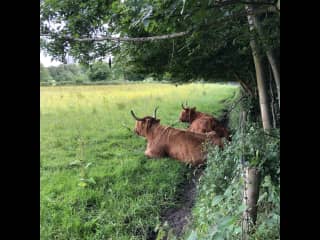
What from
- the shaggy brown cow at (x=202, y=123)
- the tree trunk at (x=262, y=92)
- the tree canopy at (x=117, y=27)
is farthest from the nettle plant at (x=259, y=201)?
the shaggy brown cow at (x=202, y=123)

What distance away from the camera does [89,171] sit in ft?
15.9

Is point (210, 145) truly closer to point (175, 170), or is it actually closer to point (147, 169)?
point (175, 170)

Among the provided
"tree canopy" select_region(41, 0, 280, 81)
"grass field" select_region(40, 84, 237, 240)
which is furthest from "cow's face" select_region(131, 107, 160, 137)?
"tree canopy" select_region(41, 0, 280, 81)

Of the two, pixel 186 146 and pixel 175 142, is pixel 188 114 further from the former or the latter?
pixel 186 146

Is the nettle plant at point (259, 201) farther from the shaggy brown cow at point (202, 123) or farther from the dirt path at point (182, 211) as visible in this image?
the shaggy brown cow at point (202, 123)

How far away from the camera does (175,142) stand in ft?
17.8

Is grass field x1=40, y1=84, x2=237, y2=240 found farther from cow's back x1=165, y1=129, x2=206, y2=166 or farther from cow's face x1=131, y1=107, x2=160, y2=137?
cow's face x1=131, y1=107, x2=160, y2=137

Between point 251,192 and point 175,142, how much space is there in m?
3.55

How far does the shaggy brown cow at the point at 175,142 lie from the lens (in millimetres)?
4980

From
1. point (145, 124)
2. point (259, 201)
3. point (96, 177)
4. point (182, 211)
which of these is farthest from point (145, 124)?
point (259, 201)

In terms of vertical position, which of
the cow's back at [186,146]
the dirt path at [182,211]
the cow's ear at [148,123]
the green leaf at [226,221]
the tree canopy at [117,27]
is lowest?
the dirt path at [182,211]

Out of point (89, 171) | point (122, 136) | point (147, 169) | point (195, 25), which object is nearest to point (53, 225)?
point (89, 171)

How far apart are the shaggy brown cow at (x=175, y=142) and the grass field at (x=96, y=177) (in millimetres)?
179
